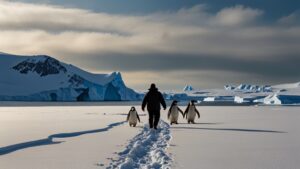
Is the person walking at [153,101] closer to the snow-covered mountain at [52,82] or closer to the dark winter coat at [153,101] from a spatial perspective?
the dark winter coat at [153,101]

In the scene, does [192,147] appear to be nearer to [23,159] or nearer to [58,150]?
[58,150]

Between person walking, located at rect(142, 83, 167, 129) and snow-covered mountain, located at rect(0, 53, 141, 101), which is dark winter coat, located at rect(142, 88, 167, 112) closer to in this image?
person walking, located at rect(142, 83, 167, 129)

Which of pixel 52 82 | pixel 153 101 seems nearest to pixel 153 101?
pixel 153 101

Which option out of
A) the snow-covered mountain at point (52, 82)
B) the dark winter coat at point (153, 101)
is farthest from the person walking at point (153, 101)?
the snow-covered mountain at point (52, 82)

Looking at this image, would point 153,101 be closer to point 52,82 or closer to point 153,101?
point 153,101

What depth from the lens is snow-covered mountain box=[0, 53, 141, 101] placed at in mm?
119688

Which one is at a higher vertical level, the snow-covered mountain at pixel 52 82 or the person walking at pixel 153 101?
the snow-covered mountain at pixel 52 82

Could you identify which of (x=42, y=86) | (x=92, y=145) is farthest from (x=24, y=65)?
(x=92, y=145)

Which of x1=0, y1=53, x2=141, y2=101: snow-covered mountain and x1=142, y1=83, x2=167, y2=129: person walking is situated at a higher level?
x1=0, y1=53, x2=141, y2=101: snow-covered mountain

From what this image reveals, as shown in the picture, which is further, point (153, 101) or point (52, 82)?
point (52, 82)

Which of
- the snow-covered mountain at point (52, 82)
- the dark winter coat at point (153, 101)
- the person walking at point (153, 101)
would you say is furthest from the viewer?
the snow-covered mountain at point (52, 82)

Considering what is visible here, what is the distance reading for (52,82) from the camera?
13512 centimetres

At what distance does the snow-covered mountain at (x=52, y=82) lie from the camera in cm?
11969

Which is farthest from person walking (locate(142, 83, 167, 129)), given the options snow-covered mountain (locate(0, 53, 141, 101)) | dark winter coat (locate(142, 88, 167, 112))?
snow-covered mountain (locate(0, 53, 141, 101))
